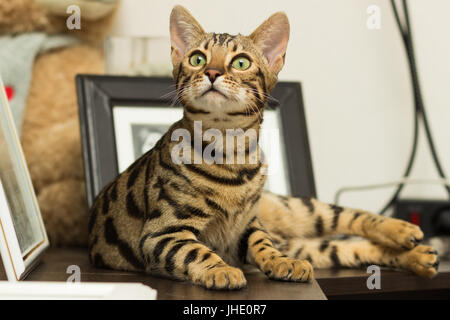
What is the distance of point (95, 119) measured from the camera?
111 centimetres

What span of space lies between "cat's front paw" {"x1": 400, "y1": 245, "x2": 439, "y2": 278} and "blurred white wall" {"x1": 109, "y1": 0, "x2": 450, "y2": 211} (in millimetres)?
483

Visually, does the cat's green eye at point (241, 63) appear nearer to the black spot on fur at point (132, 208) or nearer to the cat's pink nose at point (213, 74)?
the cat's pink nose at point (213, 74)

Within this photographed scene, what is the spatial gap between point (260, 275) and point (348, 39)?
71cm

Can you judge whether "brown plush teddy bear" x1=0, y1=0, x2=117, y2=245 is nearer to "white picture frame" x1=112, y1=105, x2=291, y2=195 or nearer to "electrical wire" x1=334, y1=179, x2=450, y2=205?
"white picture frame" x1=112, y1=105, x2=291, y2=195

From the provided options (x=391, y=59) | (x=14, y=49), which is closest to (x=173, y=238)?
(x=14, y=49)

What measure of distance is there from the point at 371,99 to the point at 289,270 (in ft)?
2.52

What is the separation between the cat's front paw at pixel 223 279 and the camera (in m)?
0.65

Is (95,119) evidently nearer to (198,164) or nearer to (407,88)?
(198,164)

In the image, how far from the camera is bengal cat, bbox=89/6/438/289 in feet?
2.35

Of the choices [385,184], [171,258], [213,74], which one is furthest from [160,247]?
[385,184]

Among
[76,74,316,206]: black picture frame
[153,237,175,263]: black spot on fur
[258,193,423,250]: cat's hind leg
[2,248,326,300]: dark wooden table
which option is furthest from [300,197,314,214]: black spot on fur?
[153,237,175,263]: black spot on fur

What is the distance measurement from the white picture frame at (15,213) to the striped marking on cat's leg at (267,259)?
1.08 feet

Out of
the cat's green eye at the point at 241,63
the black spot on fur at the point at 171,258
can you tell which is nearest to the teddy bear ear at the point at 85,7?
the cat's green eye at the point at 241,63

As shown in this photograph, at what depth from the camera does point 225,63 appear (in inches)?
28.5
